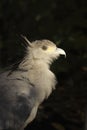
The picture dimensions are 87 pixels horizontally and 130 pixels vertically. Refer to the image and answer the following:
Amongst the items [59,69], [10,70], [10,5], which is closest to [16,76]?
[10,70]

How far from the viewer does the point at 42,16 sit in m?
9.11

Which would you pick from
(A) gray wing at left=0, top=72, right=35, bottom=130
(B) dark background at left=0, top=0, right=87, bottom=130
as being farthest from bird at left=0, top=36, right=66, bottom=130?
(B) dark background at left=0, top=0, right=87, bottom=130

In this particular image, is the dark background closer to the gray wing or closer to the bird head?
the bird head

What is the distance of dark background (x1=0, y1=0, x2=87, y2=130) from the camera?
8.72m

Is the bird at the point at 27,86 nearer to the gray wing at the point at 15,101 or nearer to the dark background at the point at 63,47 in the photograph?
the gray wing at the point at 15,101

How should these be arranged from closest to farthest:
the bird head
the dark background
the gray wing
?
1. the gray wing
2. the bird head
3. the dark background

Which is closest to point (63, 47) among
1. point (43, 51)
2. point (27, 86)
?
point (43, 51)

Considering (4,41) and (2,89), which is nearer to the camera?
(2,89)

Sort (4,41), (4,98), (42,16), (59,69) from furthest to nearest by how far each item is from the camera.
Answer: (4,41) → (42,16) → (59,69) → (4,98)

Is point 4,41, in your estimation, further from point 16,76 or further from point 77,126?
point 16,76

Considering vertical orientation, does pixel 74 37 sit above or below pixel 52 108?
above

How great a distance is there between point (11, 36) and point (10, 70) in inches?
120

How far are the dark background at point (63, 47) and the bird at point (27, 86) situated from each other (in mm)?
1992

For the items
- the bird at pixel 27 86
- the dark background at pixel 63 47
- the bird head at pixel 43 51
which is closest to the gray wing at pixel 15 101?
the bird at pixel 27 86
